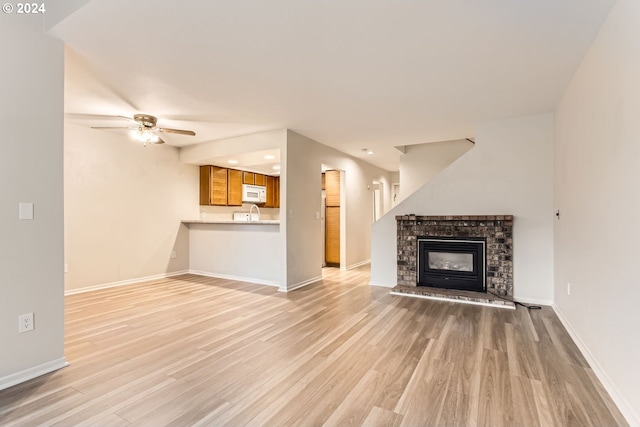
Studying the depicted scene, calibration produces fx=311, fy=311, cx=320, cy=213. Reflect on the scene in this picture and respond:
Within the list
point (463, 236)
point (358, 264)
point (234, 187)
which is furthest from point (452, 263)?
point (234, 187)

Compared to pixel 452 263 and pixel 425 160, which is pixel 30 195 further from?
pixel 425 160

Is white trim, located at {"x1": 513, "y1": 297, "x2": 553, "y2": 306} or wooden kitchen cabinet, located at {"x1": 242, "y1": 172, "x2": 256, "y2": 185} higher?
wooden kitchen cabinet, located at {"x1": 242, "y1": 172, "x2": 256, "y2": 185}

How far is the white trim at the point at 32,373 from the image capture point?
6.59 ft

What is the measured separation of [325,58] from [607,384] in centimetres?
300

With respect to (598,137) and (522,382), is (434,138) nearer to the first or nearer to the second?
(598,137)

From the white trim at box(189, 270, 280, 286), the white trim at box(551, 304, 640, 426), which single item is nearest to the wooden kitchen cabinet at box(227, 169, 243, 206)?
the white trim at box(189, 270, 280, 286)

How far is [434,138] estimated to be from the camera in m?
5.11

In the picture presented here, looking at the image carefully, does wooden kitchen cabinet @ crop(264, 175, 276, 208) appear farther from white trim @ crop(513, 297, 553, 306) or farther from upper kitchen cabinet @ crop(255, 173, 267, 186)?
white trim @ crop(513, 297, 553, 306)

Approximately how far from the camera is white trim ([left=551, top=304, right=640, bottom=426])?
64.9 inches

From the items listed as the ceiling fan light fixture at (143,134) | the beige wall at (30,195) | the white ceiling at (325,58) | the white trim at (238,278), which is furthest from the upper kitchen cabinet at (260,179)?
the beige wall at (30,195)

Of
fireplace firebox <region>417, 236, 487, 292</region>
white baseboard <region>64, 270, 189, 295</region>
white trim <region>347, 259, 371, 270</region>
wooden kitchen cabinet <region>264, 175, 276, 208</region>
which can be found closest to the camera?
fireplace firebox <region>417, 236, 487, 292</region>

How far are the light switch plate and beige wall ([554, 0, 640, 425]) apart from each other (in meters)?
3.71

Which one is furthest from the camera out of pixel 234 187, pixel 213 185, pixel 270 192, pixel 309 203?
pixel 270 192

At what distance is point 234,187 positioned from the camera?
6.65 metres
